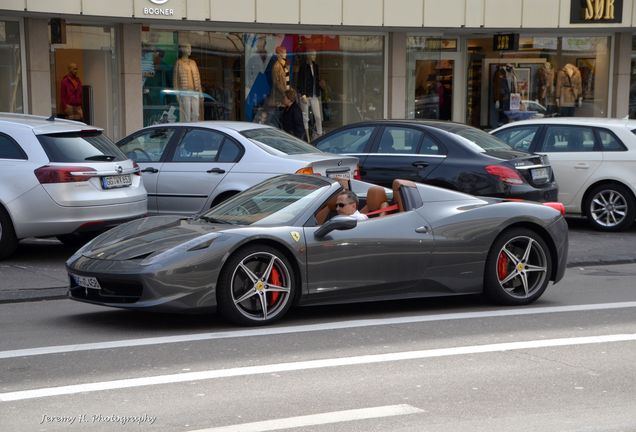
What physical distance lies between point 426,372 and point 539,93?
18.6 meters

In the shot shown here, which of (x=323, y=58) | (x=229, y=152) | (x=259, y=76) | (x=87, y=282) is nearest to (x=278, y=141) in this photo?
(x=229, y=152)

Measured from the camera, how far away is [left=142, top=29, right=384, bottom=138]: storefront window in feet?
67.6

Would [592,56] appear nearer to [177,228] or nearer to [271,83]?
[271,83]

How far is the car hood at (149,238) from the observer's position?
8008mm

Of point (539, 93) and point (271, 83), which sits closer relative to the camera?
point (271, 83)

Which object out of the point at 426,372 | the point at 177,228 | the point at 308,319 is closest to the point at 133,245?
the point at 177,228

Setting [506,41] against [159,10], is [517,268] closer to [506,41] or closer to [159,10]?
[159,10]

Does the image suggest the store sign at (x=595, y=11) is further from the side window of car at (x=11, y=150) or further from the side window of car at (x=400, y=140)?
the side window of car at (x=11, y=150)

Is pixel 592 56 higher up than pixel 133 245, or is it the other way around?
pixel 592 56

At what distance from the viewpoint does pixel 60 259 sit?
477 inches

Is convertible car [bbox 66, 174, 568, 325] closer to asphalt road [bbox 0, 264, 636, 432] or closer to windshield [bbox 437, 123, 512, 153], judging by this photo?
asphalt road [bbox 0, 264, 636, 432]

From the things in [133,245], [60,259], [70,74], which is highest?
[70,74]

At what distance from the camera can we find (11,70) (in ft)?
61.3

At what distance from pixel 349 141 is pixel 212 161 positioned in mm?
2467
